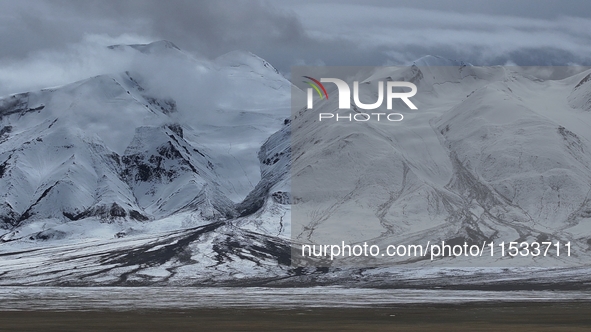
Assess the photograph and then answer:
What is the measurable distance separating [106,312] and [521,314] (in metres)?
55.2

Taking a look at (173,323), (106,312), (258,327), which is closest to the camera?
(258,327)

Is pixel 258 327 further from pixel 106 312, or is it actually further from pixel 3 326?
pixel 106 312

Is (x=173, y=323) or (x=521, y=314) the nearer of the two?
(x=173, y=323)

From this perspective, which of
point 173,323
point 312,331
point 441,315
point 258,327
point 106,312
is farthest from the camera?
point 106,312

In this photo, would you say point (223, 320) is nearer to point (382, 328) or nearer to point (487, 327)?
point (382, 328)

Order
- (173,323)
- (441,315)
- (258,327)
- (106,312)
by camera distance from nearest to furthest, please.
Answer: (258,327) < (173,323) < (441,315) < (106,312)

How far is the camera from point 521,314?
11312cm

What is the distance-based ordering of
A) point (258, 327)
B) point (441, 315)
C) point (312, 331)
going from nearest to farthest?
point (312, 331) < point (258, 327) < point (441, 315)

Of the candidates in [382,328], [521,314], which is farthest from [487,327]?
[521,314]

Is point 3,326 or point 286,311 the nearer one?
point 3,326

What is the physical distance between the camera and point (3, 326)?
91.5 metres

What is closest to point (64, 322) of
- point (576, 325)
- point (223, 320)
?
point (223, 320)

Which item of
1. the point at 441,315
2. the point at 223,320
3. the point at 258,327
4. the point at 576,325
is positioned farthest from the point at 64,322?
the point at 576,325

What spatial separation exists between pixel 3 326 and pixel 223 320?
24.2m
